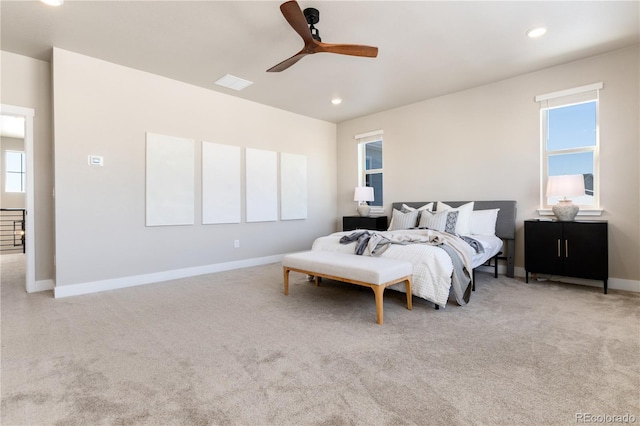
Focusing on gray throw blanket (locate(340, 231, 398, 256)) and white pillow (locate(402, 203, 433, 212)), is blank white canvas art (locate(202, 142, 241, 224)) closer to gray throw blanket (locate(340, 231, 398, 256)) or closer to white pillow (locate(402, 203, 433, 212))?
gray throw blanket (locate(340, 231, 398, 256))

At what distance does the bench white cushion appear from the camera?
2.68m

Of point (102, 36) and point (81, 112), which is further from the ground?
point (102, 36)

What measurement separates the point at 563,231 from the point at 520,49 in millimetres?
2169

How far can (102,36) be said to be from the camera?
3.29 meters

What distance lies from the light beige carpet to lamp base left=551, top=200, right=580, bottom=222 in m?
0.93

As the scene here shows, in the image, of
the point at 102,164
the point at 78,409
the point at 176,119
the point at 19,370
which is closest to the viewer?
the point at 78,409

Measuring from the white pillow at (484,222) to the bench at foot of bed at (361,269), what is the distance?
190 cm

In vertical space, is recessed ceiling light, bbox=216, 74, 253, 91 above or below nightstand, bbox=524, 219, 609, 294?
above

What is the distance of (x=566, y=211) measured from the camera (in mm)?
3740

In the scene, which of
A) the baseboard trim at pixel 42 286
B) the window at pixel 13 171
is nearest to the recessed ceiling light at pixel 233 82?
the baseboard trim at pixel 42 286

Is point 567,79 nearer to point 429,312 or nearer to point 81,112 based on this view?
point 429,312

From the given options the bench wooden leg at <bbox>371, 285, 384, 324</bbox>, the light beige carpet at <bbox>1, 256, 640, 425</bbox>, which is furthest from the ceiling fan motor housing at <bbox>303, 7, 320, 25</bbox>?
the light beige carpet at <bbox>1, 256, 640, 425</bbox>

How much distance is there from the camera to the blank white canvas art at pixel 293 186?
5.79 m

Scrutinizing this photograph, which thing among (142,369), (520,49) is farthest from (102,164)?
(520,49)
